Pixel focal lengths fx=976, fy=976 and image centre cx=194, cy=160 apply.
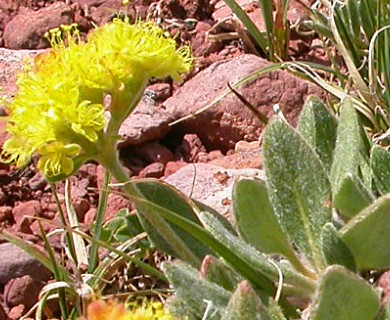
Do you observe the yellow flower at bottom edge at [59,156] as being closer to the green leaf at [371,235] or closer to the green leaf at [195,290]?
the green leaf at [195,290]

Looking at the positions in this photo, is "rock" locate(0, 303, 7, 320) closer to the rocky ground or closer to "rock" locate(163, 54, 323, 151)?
the rocky ground

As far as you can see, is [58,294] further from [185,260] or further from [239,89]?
[239,89]

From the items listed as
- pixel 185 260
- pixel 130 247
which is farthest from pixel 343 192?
pixel 130 247

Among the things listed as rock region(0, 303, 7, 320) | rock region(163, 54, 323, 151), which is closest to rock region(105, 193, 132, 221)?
rock region(0, 303, 7, 320)

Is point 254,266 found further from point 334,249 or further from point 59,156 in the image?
point 59,156

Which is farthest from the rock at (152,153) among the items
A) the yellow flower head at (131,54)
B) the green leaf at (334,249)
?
the green leaf at (334,249)

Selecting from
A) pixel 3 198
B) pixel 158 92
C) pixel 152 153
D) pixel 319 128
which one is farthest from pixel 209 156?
pixel 319 128
